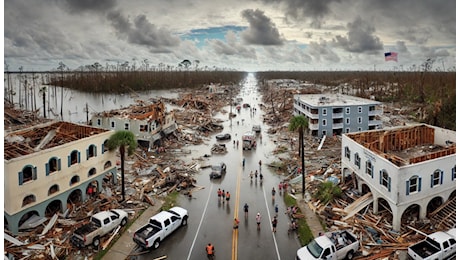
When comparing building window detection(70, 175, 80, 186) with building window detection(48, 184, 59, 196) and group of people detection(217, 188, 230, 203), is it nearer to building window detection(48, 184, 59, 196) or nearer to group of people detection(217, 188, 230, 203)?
building window detection(48, 184, 59, 196)

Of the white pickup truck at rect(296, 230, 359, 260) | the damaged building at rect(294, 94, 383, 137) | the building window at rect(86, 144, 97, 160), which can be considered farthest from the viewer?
the damaged building at rect(294, 94, 383, 137)

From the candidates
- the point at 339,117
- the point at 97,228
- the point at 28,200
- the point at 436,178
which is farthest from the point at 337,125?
the point at 28,200

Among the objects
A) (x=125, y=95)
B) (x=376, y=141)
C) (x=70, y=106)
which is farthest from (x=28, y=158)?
(x=125, y=95)

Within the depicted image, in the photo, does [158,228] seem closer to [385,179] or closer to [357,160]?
[385,179]

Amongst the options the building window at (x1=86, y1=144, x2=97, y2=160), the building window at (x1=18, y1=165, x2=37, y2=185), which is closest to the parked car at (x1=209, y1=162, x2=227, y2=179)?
the building window at (x1=86, y1=144, x2=97, y2=160)

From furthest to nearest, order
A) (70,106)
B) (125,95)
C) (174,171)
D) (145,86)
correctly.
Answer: (145,86), (125,95), (70,106), (174,171)

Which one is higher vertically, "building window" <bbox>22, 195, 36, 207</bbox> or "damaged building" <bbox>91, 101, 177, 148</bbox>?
"damaged building" <bbox>91, 101, 177, 148</bbox>

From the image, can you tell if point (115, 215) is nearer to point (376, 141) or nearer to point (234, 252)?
point (234, 252)

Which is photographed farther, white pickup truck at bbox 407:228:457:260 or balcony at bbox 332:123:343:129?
balcony at bbox 332:123:343:129
